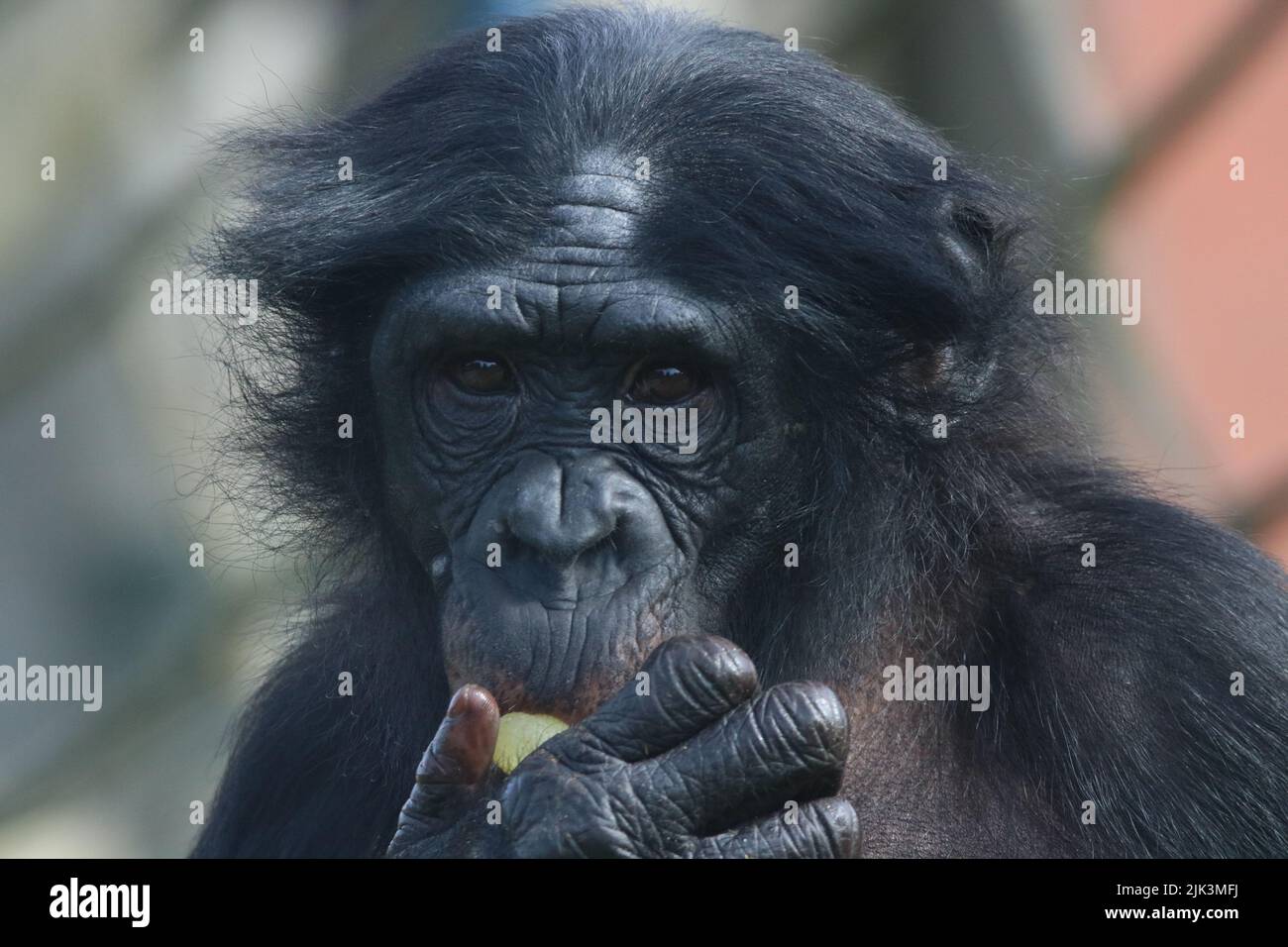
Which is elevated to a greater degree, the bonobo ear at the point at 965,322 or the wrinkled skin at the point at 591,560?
the bonobo ear at the point at 965,322

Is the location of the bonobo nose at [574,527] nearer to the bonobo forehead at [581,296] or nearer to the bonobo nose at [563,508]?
the bonobo nose at [563,508]

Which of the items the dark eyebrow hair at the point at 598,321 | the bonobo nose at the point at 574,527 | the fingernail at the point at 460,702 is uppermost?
the dark eyebrow hair at the point at 598,321

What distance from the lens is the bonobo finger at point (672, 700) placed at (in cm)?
354

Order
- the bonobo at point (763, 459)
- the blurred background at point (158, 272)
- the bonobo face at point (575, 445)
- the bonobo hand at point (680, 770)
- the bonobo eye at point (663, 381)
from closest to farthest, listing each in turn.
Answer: the bonobo hand at point (680, 770) < the bonobo face at point (575, 445) < the bonobo at point (763, 459) < the bonobo eye at point (663, 381) < the blurred background at point (158, 272)

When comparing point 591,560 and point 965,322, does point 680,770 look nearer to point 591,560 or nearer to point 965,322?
point 591,560

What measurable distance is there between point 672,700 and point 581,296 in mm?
1180

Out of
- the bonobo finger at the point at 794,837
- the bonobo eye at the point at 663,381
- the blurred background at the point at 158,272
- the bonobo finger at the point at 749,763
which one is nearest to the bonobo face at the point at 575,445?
the bonobo eye at the point at 663,381

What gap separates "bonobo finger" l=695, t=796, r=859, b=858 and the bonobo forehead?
1.23m

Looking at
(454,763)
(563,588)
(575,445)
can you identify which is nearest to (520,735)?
(454,763)

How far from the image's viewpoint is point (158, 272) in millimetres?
11102

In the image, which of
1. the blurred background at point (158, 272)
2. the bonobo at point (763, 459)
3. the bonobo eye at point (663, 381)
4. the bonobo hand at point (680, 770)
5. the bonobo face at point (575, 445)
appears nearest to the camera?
the bonobo hand at point (680, 770)

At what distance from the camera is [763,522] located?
429 centimetres

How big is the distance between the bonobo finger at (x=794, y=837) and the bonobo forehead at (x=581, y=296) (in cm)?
123

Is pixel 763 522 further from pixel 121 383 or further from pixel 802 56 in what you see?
pixel 121 383
